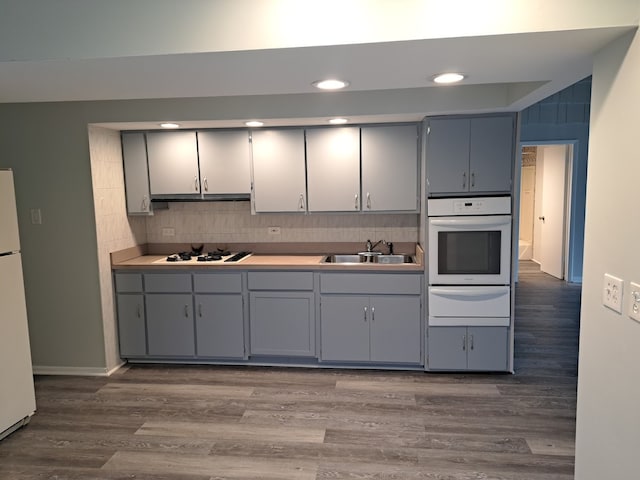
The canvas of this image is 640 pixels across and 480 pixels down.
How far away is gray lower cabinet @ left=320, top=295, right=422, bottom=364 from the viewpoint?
370 cm

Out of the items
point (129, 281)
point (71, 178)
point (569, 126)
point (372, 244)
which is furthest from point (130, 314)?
point (569, 126)

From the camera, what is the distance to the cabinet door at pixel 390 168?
3.72 meters

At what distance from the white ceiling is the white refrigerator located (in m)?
0.67

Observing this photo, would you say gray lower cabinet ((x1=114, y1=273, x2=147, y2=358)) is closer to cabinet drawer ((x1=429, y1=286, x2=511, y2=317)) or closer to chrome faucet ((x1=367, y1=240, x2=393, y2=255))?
chrome faucet ((x1=367, y1=240, x2=393, y2=255))

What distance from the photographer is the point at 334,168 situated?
3.81 meters

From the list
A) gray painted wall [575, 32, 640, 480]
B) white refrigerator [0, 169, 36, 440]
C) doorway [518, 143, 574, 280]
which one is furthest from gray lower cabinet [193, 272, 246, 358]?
doorway [518, 143, 574, 280]

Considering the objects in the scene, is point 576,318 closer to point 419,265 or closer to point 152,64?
point 419,265

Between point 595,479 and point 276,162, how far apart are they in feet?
9.68

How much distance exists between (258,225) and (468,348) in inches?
82.8

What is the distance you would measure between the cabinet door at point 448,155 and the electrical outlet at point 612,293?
1.88 metres

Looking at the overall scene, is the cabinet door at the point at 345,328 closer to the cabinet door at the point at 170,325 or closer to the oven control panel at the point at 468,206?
the oven control panel at the point at 468,206

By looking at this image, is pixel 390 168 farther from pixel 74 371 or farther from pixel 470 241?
pixel 74 371

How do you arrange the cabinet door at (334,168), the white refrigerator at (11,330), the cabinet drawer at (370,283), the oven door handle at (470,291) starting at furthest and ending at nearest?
the cabinet door at (334,168)
the cabinet drawer at (370,283)
the oven door handle at (470,291)
the white refrigerator at (11,330)

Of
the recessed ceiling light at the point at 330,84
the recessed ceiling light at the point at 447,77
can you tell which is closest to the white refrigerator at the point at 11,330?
the recessed ceiling light at the point at 330,84
